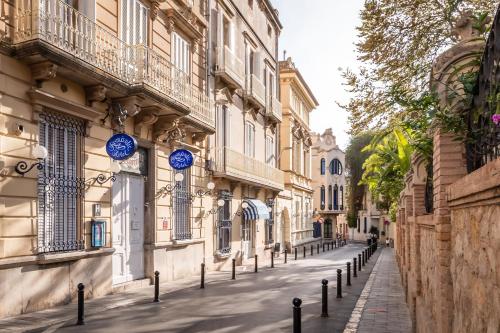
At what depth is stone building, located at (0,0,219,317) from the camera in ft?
34.8

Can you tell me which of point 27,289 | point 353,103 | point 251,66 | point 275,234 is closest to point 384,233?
point 275,234

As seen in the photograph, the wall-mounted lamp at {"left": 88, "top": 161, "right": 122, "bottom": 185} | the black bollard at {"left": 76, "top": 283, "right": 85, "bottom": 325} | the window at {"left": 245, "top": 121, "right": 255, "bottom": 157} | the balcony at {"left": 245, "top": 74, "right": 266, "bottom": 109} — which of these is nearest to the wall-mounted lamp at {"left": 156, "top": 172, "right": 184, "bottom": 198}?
the wall-mounted lamp at {"left": 88, "top": 161, "right": 122, "bottom": 185}

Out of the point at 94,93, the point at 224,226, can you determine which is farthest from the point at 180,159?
the point at 224,226

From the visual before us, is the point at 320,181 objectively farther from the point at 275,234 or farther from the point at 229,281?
the point at 229,281

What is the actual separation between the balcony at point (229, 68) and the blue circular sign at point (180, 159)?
19.7ft

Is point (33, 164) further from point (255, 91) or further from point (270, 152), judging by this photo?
point (270, 152)

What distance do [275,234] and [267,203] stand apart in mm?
3262

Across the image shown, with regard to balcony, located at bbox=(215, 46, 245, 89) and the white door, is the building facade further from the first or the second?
the white door

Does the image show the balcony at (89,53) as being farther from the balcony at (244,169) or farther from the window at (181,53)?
the balcony at (244,169)

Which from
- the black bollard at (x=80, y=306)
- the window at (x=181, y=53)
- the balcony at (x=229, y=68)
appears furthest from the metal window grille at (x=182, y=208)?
the black bollard at (x=80, y=306)

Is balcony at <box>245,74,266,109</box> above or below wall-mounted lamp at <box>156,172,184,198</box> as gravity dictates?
above

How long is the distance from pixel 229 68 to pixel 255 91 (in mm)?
4997

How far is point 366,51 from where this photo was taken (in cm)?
1512

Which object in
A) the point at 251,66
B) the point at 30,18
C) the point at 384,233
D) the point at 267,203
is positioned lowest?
the point at 384,233
